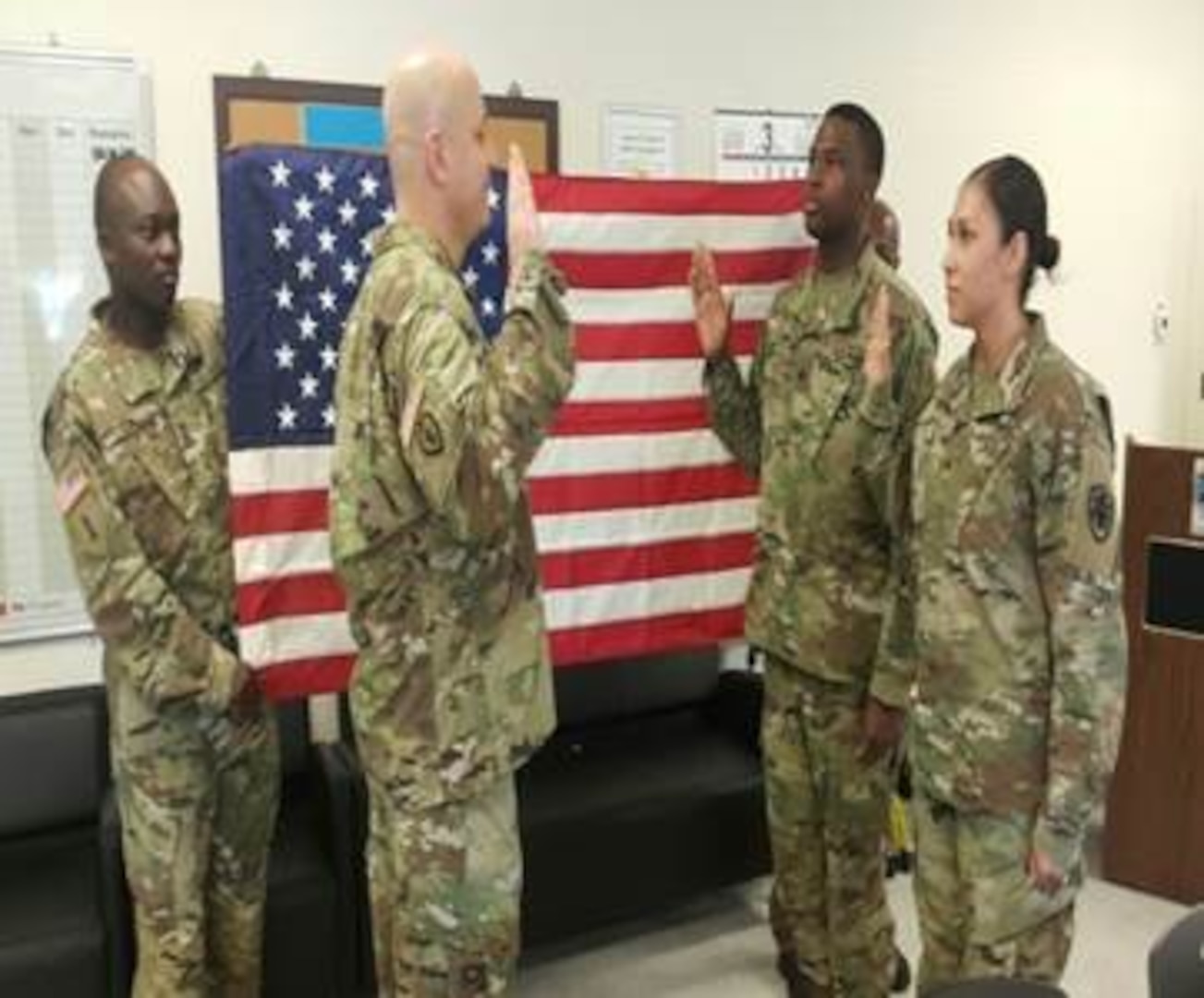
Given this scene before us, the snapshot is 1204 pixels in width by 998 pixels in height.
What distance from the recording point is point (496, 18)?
3262 millimetres

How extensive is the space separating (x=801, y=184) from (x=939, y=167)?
1.41 m

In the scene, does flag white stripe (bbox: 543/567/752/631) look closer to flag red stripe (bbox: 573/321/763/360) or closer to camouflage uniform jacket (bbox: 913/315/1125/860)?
flag red stripe (bbox: 573/321/763/360)

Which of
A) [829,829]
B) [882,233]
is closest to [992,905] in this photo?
[829,829]

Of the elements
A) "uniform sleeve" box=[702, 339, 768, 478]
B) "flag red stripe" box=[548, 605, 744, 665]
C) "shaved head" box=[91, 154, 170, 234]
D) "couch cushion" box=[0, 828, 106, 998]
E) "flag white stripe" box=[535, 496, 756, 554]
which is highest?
"shaved head" box=[91, 154, 170, 234]

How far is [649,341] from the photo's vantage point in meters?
2.79

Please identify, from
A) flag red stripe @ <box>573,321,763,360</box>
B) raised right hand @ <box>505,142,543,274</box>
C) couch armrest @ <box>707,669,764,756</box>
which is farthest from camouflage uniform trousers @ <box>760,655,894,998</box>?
raised right hand @ <box>505,142,543,274</box>

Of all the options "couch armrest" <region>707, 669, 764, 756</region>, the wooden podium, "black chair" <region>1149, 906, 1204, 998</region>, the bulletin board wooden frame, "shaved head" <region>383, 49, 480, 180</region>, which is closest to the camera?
"black chair" <region>1149, 906, 1204, 998</region>

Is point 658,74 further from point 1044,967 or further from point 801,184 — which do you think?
point 1044,967

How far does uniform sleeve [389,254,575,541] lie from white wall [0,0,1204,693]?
4.82 ft

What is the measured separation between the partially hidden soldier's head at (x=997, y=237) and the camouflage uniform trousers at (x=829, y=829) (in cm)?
93

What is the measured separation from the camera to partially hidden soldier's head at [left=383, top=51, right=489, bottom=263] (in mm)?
1783

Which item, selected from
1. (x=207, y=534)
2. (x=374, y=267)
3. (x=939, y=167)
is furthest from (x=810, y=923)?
(x=939, y=167)

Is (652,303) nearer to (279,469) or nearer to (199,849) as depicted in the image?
(279,469)

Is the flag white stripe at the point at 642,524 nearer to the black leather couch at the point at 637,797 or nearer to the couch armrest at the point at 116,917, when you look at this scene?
the black leather couch at the point at 637,797
